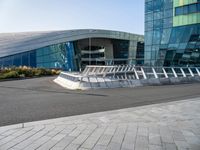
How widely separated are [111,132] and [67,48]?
51.3 meters

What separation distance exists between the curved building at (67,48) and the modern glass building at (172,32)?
503 cm

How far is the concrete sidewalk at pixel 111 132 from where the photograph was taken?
4.48 meters

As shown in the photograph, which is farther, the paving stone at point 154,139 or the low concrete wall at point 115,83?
the low concrete wall at point 115,83

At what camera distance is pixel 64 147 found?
4359 mm

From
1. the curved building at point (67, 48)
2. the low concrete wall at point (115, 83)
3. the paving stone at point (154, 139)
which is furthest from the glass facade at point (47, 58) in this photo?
the paving stone at point (154, 139)

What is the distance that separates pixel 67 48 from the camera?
182 ft

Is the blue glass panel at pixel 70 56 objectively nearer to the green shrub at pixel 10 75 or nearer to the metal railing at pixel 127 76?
the green shrub at pixel 10 75

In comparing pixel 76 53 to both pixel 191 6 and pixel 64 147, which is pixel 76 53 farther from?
pixel 64 147

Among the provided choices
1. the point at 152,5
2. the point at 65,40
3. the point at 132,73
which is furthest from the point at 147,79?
the point at 65,40

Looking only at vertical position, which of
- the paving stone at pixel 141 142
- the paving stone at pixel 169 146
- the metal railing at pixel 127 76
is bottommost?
the paving stone at pixel 169 146

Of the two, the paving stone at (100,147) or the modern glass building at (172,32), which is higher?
the modern glass building at (172,32)

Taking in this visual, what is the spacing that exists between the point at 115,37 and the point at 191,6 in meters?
29.6

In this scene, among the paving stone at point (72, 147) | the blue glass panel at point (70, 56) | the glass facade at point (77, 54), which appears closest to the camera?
the paving stone at point (72, 147)

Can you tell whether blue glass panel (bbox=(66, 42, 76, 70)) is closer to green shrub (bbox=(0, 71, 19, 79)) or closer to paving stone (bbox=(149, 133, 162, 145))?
green shrub (bbox=(0, 71, 19, 79))
